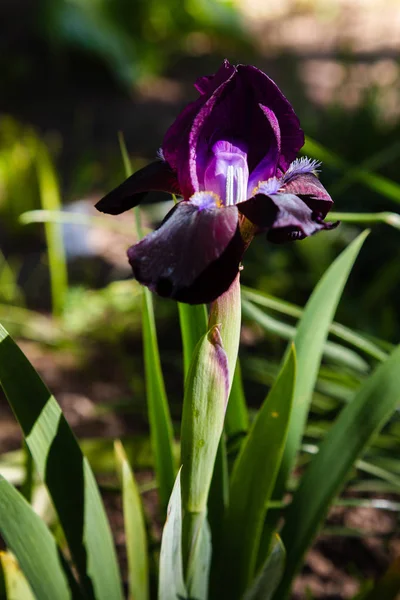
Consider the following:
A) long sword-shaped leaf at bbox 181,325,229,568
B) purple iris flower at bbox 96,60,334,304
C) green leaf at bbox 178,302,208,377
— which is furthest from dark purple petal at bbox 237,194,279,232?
green leaf at bbox 178,302,208,377

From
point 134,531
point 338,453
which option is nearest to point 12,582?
point 134,531

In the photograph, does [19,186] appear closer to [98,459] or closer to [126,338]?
[126,338]

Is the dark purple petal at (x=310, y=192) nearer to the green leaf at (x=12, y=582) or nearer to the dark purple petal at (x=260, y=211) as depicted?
the dark purple petal at (x=260, y=211)

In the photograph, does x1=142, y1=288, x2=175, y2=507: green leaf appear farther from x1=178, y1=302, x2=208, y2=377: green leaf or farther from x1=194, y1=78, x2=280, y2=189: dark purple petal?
x1=194, y1=78, x2=280, y2=189: dark purple petal

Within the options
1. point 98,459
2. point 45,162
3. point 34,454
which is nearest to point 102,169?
point 45,162

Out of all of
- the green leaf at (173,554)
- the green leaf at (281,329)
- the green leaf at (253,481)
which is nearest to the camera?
the green leaf at (173,554)

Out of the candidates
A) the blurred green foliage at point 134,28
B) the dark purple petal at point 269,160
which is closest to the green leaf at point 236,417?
the dark purple petal at point 269,160
